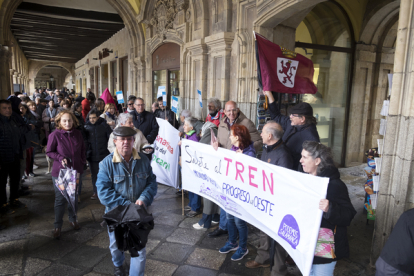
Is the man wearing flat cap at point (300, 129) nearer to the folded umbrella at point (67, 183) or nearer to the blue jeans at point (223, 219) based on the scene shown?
the blue jeans at point (223, 219)

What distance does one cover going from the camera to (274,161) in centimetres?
300

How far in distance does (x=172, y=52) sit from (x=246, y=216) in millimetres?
6913

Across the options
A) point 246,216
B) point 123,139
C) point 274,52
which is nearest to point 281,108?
point 274,52

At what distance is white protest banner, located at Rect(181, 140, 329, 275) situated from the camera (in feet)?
7.32

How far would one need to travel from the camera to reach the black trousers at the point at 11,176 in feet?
14.7

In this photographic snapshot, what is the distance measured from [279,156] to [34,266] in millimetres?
2943

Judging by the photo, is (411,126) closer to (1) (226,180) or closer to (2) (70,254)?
(1) (226,180)

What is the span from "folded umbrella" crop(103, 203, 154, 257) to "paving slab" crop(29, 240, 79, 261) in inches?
59.7

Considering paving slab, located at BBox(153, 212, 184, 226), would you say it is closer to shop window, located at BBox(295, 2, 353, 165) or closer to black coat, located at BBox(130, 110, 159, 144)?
black coat, located at BBox(130, 110, 159, 144)

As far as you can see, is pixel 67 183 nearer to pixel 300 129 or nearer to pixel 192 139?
pixel 192 139

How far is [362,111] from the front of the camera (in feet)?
23.7

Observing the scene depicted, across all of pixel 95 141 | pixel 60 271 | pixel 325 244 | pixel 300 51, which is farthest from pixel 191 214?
pixel 300 51

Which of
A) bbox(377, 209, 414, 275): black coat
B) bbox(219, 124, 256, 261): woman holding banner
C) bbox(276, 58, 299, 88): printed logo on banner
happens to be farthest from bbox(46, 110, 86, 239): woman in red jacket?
bbox(377, 209, 414, 275): black coat

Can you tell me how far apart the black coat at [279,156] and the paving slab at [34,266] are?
8.95ft
